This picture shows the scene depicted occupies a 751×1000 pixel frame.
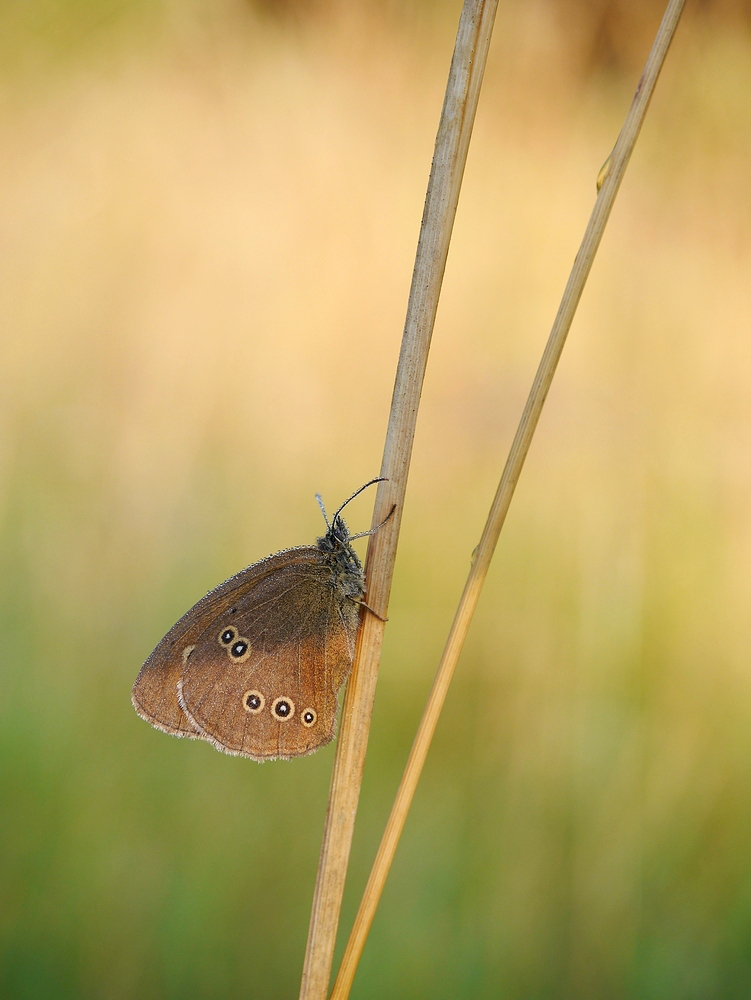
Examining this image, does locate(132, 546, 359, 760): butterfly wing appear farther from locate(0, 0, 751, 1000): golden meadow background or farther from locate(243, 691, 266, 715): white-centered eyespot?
locate(0, 0, 751, 1000): golden meadow background

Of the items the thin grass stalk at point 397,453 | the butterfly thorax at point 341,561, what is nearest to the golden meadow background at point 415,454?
the butterfly thorax at point 341,561

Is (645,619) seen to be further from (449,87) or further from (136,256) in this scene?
(136,256)

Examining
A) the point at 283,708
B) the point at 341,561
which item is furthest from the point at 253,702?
the point at 341,561

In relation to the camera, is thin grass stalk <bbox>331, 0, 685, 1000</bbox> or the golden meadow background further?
the golden meadow background

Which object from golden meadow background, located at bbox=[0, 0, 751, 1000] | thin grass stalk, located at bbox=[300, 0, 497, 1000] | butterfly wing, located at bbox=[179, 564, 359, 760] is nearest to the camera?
thin grass stalk, located at bbox=[300, 0, 497, 1000]

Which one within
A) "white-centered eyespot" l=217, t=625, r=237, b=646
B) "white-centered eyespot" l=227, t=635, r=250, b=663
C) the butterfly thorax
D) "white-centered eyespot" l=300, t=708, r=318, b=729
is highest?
the butterfly thorax

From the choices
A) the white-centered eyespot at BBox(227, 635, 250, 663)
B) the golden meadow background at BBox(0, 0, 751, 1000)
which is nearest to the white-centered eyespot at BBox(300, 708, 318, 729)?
the white-centered eyespot at BBox(227, 635, 250, 663)
